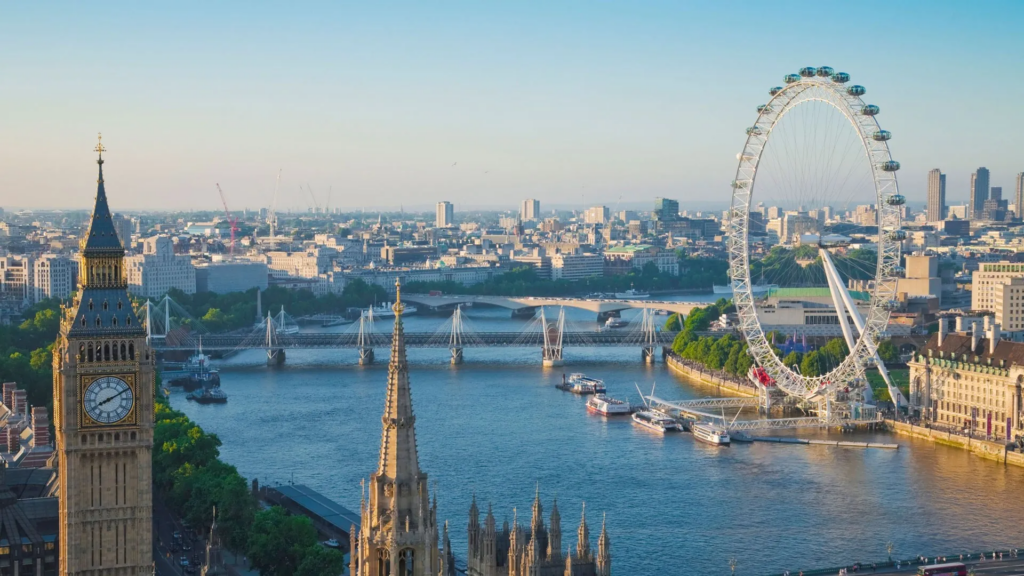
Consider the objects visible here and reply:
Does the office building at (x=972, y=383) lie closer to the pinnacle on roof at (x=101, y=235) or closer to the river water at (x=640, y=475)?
the river water at (x=640, y=475)

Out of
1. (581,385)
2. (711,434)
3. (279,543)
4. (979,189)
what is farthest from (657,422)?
(979,189)

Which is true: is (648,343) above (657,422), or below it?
above

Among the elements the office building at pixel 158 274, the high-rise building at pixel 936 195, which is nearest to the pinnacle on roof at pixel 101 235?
the office building at pixel 158 274

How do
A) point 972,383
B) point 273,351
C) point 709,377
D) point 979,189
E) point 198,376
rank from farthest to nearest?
point 979,189, point 273,351, point 709,377, point 198,376, point 972,383

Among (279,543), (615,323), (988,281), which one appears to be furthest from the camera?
(615,323)

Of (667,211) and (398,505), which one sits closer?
(398,505)

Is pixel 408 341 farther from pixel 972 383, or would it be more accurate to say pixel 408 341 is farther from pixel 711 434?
pixel 972 383

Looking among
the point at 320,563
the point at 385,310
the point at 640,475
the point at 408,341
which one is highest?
the point at 408,341
